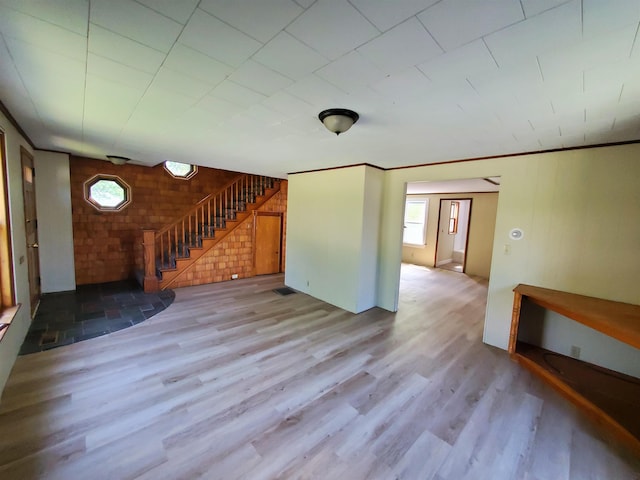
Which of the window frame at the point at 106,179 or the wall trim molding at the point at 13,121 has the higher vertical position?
the wall trim molding at the point at 13,121

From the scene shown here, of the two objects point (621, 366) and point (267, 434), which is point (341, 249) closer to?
point (267, 434)

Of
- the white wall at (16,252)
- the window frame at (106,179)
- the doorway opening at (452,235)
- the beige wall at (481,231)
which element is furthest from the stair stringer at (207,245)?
the beige wall at (481,231)

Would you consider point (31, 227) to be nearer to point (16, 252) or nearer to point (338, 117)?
point (16, 252)

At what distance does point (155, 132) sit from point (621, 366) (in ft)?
18.3

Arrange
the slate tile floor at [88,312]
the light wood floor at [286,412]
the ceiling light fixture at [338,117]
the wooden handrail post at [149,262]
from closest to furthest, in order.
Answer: the light wood floor at [286,412], the ceiling light fixture at [338,117], the slate tile floor at [88,312], the wooden handrail post at [149,262]

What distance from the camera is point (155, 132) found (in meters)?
3.01

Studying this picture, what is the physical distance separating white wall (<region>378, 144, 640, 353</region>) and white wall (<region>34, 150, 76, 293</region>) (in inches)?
250

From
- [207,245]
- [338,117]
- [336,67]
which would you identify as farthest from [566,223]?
[207,245]

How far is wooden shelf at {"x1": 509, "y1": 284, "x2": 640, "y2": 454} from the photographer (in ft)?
6.98

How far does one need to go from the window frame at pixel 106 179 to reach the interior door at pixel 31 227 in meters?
0.90

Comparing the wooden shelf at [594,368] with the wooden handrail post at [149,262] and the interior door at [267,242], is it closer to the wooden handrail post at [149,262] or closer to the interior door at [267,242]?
the interior door at [267,242]

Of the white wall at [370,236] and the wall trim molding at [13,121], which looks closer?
the wall trim molding at [13,121]

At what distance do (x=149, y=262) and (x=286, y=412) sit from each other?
4.21 meters

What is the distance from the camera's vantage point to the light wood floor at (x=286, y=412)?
1742 mm
